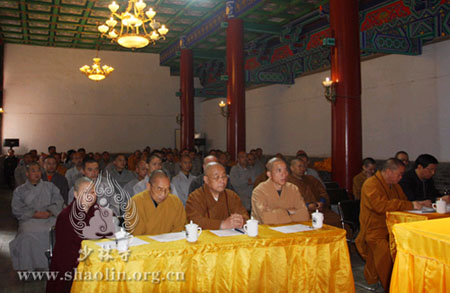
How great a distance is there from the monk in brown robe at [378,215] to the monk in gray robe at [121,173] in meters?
4.17

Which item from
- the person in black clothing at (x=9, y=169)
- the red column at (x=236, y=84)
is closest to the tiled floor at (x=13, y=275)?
the red column at (x=236, y=84)

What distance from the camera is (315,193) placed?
5230 mm

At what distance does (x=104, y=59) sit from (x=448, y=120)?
14233mm

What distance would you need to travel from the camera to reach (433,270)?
87.4 inches

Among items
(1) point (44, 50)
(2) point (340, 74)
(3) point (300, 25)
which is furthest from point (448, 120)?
(1) point (44, 50)

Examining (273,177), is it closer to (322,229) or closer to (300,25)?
(322,229)

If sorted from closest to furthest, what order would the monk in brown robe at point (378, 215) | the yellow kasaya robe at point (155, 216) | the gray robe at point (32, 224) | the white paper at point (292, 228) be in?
1. the white paper at point (292, 228)
2. the yellow kasaya robe at point (155, 216)
3. the monk in brown robe at point (378, 215)
4. the gray robe at point (32, 224)

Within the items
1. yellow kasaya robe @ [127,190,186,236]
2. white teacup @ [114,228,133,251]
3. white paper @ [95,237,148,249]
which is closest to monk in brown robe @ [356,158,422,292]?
yellow kasaya robe @ [127,190,186,236]

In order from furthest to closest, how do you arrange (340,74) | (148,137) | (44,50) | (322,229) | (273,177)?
(148,137) → (44,50) → (340,74) → (273,177) → (322,229)

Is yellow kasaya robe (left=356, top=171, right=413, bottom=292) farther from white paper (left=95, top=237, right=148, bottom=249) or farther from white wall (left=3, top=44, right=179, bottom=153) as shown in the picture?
white wall (left=3, top=44, right=179, bottom=153)

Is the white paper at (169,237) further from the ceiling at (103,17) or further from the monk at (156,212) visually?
the ceiling at (103,17)

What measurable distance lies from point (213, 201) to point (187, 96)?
39.0ft

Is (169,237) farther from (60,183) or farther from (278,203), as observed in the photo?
(60,183)

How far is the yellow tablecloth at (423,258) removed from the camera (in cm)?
216
